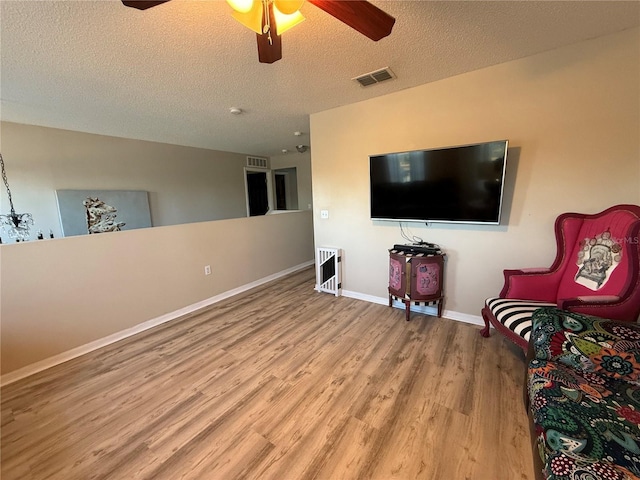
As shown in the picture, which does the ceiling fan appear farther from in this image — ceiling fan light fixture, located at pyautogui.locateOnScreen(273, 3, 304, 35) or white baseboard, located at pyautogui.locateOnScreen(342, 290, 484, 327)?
white baseboard, located at pyautogui.locateOnScreen(342, 290, 484, 327)

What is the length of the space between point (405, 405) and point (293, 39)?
255 centimetres

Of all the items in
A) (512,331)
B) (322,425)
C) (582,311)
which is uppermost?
(582,311)

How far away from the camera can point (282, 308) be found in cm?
317

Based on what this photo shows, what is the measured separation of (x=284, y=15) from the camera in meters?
1.35

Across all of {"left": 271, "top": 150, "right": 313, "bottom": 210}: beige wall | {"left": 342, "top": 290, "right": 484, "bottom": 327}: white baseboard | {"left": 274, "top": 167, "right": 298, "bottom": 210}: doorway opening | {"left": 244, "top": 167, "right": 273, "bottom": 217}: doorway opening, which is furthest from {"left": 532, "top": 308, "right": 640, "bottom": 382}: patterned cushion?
{"left": 274, "top": 167, "right": 298, "bottom": 210}: doorway opening

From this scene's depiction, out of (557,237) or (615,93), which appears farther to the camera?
(557,237)

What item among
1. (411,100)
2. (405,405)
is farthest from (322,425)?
(411,100)

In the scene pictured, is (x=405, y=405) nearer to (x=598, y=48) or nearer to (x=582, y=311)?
(x=582, y=311)

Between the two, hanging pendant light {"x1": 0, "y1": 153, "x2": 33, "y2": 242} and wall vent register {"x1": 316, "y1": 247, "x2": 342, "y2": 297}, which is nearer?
hanging pendant light {"x1": 0, "y1": 153, "x2": 33, "y2": 242}

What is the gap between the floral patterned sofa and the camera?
872 mm

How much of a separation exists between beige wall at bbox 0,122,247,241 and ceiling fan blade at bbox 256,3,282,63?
3888 mm

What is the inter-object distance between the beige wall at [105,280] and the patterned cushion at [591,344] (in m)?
3.31

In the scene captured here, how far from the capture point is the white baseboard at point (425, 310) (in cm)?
264

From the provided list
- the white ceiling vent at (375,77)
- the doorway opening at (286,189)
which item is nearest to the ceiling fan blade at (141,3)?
the white ceiling vent at (375,77)
